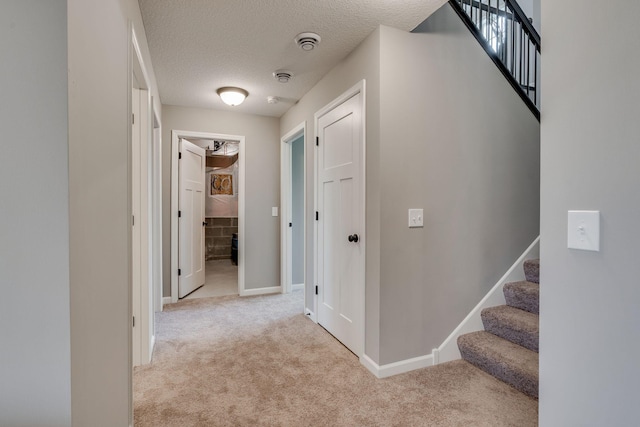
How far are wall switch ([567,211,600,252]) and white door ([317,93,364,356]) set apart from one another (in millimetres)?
1419

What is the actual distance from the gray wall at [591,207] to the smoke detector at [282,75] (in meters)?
2.20

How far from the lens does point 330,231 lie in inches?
114

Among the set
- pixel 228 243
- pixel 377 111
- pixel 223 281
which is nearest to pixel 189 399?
pixel 377 111

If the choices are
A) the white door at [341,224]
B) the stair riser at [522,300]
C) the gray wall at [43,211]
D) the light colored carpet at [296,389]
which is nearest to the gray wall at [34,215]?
the gray wall at [43,211]

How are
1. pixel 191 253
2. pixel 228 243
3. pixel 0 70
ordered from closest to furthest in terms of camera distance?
1. pixel 0 70
2. pixel 191 253
3. pixel 228 243

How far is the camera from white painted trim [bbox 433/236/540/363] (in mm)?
2328

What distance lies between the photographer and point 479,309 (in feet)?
8.04

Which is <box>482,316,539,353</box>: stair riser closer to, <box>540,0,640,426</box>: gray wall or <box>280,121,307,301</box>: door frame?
<box>540,0,640,426</box>: gray wall

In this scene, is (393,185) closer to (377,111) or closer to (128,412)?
(377,111)

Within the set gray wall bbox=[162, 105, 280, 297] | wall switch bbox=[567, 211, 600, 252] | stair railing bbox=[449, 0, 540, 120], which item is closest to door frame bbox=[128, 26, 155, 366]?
gray wall bbox=[162, 105, 280, 297]

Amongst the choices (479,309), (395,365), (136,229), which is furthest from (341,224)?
(136,229)

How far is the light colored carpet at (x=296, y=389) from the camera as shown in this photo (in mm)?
1704

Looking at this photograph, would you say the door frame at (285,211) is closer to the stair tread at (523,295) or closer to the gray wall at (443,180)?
the gray wall at (443,180)

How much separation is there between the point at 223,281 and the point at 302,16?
4.03 m
